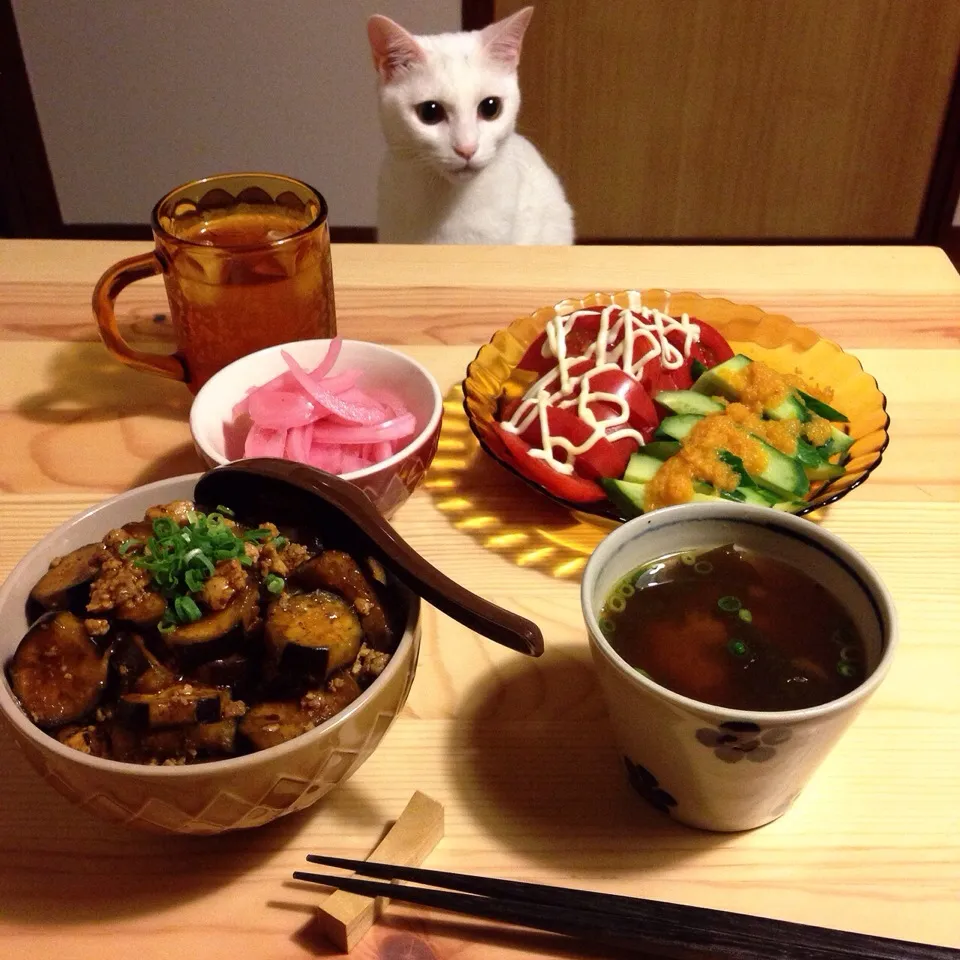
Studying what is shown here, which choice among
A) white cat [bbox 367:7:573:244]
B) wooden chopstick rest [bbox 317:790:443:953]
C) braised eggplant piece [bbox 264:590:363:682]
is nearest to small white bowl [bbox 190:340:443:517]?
braised eggplant piece [bbox 264:590:363:682]

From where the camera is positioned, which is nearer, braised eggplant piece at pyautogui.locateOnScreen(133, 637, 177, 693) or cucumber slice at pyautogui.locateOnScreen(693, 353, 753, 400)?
braised eggplant piece at pyautogui.locateOnScreen(133, 637, 177, 693)

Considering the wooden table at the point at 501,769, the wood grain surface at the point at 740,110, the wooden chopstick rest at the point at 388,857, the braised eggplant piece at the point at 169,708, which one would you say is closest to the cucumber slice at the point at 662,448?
the wooden table at the point at 501,769

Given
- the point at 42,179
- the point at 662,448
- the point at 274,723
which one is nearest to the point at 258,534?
the point at 274,723

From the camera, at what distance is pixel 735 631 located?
781 mm

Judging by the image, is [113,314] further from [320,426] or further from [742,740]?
[742,740]

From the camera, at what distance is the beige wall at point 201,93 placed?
3.24 m

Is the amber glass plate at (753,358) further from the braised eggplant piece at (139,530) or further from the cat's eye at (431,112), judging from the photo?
the cat's eye at (431,112)

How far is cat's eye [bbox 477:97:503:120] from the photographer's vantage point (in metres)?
1.95

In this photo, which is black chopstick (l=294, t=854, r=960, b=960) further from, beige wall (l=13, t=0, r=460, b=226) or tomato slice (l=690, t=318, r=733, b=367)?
beige wall (l=13, t=0, r=460, b=226)

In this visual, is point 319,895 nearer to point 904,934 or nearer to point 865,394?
point 904,934

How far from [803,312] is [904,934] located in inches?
39.3

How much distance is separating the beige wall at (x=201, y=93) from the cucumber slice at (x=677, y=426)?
2.60m

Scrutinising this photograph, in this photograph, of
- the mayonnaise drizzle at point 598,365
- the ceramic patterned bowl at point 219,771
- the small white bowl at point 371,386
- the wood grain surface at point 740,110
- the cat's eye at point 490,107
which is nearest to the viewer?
the ceramic patterned bowl at point 219,771

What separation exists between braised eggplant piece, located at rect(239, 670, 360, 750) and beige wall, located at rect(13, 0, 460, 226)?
303 cm
